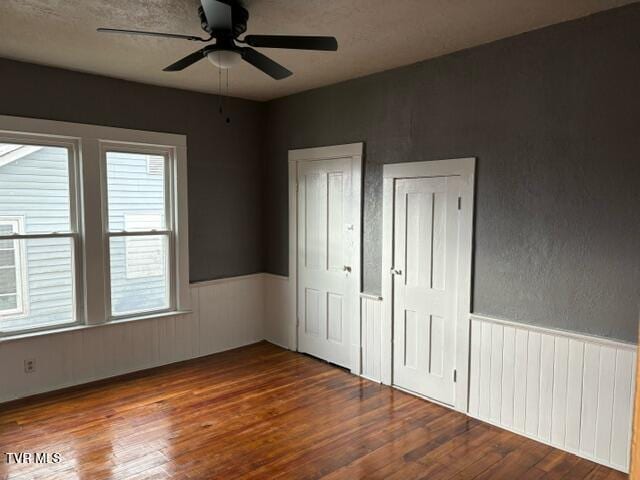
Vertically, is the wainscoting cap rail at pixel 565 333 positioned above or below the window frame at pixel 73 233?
below

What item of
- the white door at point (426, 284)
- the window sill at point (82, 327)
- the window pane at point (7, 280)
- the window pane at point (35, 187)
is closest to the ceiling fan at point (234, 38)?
the white door at point (426, 284)

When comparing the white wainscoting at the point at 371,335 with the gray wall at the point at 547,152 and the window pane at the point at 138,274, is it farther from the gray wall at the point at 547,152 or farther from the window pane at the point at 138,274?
the window pane at the point at 138,274

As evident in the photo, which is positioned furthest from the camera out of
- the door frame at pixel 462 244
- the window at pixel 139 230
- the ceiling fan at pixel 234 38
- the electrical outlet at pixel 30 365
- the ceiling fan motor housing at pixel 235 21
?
the window at pixel 139 230

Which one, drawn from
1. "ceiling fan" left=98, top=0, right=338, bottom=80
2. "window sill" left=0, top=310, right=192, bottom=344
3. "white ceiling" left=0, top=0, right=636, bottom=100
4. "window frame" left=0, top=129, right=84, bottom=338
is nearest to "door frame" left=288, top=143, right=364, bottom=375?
"white ceiling" left=0, top=0, right=636, bottom=100

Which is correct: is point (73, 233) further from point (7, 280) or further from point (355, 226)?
point (355, 226)

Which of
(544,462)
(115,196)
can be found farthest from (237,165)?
(544,462)

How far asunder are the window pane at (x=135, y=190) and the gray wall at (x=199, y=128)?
0.29 metres

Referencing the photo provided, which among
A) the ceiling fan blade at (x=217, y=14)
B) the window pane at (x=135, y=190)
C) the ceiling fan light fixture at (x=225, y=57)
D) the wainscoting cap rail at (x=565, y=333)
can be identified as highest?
the ceiling fan blade at (x=217, y=14)

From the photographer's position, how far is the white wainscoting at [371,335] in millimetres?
4211

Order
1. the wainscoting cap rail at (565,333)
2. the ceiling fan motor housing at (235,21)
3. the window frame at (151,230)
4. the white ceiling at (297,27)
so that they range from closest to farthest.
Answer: the ceiling fan motor housing at (235,21) → the white ceiling at (297,27) → the wainscoting cap rail at (565,333) → the window frame at (151,230)

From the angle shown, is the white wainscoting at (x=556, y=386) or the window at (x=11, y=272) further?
the window at (x=11, y=272)

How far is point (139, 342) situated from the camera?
448cm

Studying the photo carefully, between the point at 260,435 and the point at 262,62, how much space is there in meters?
2.39

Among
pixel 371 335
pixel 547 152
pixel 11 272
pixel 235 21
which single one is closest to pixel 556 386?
pixel 547 152
